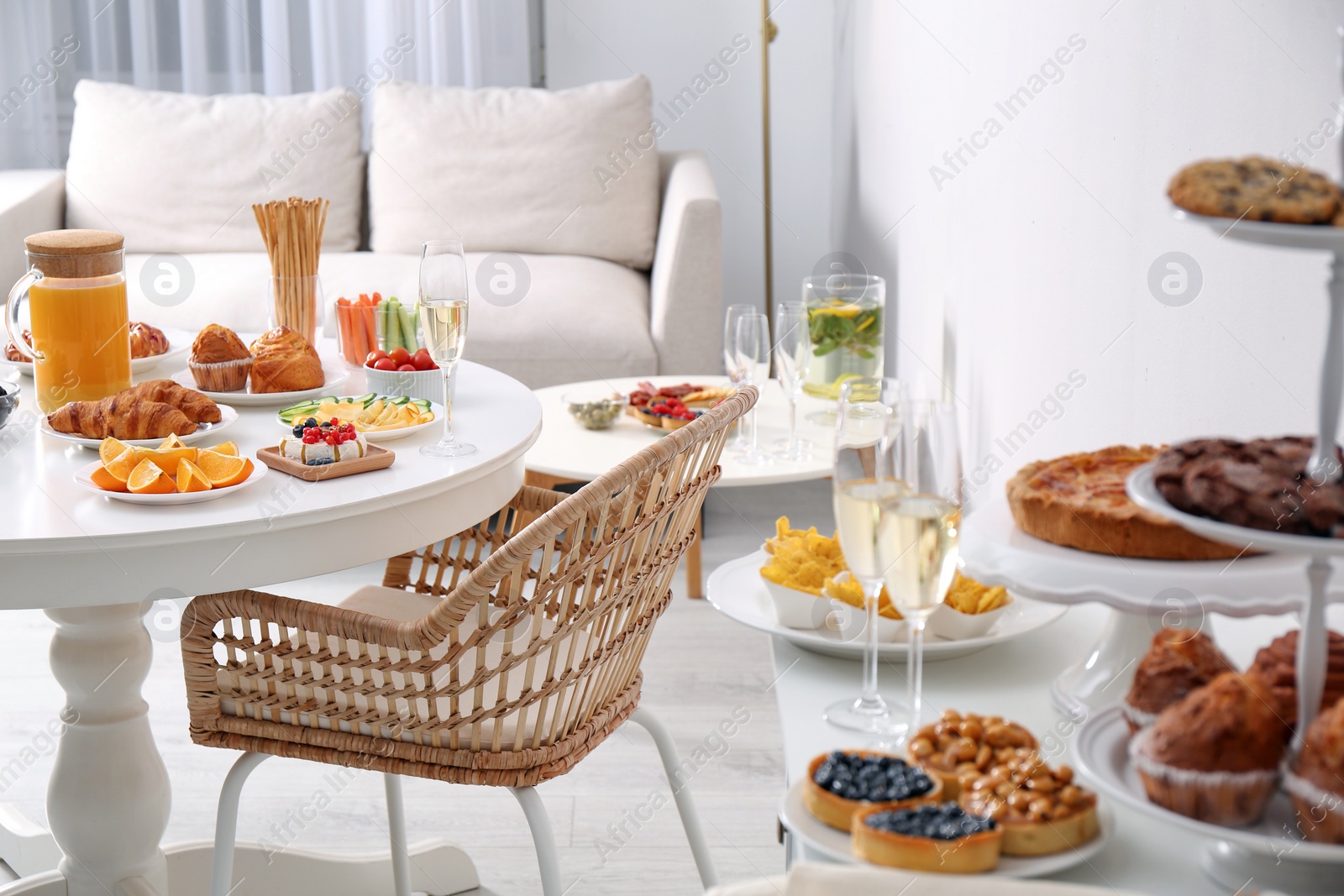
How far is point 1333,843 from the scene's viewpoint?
53 centimetres

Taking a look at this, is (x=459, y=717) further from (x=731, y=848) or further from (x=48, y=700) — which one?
A: (x=48, y=700)

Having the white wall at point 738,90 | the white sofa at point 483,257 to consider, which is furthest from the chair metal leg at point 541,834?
the white wall at point 738,90

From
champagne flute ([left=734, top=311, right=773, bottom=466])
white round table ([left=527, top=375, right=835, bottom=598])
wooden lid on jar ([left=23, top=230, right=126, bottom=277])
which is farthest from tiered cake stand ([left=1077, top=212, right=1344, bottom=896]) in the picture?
champagne flute ([left=734, top=311, right=773, bottom=466])

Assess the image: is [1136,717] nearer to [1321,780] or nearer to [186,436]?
[1321,780]

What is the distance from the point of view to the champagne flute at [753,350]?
88.2 inches

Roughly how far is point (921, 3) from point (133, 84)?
9.00 feet

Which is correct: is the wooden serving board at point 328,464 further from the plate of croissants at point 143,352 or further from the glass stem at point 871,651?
the glass stem at point 871,651

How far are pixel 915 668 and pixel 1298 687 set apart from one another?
0.23m

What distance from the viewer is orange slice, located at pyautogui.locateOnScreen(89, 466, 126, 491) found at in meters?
1.14

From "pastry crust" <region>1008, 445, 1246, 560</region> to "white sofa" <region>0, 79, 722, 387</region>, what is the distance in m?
2.25

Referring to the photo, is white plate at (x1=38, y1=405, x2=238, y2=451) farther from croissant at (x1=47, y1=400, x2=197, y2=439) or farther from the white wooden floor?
the white wooden floor

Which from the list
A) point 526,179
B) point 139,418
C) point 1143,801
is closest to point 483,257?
point 526,179

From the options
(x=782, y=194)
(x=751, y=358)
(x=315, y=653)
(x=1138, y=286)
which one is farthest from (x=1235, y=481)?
(x=782, y=194)

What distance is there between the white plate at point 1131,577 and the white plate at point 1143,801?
2.4 inches
